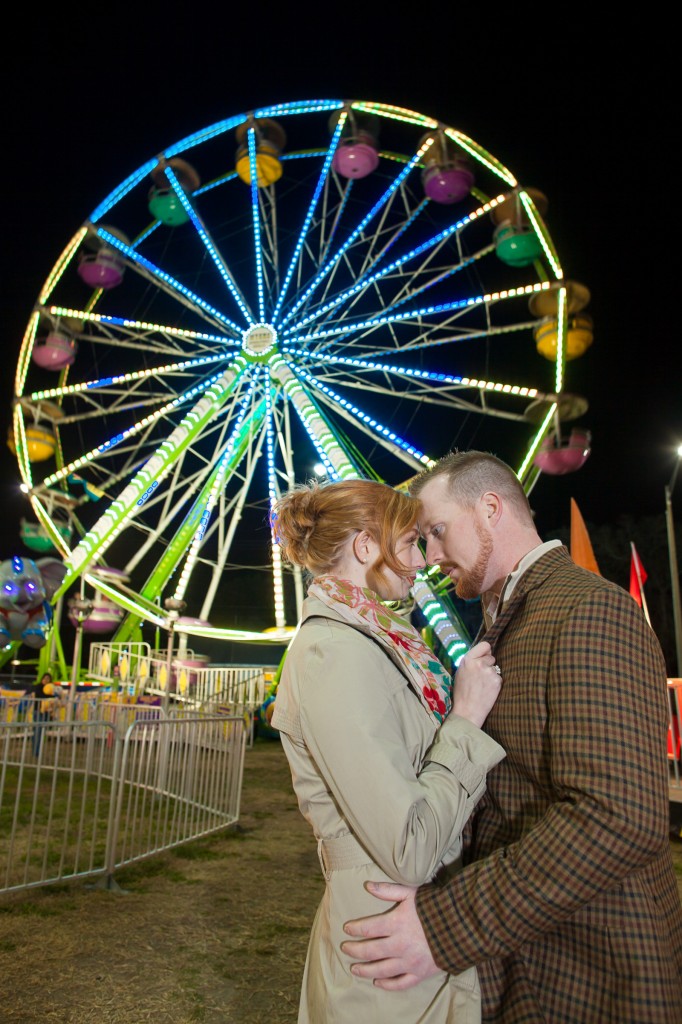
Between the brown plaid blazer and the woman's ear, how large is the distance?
478 mm

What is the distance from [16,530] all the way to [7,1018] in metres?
29.1

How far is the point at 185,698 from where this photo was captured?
1282 cm

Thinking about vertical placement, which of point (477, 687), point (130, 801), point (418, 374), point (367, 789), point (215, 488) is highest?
point (418, 374)

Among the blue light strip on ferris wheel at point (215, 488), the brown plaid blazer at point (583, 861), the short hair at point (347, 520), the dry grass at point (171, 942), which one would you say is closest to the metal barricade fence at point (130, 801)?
the dry grass at point (171, 942)

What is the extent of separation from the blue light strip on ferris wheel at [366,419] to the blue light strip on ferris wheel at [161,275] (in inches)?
66.8

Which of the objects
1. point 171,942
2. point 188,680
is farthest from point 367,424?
point 171,942

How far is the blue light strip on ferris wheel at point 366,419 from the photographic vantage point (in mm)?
11664

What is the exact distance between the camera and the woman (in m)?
1.19

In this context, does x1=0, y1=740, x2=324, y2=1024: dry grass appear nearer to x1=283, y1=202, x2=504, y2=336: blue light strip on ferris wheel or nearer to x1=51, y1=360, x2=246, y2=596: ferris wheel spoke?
x1=51, y1=360, x2=246, y2=596: ferris wheel spoke

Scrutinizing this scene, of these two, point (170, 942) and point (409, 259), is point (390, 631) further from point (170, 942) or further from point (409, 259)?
point (409, 259)

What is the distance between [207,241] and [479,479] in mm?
12882

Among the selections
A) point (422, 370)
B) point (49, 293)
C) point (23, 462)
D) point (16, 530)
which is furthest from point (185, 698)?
point (16, 530)

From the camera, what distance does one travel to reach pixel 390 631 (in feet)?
4.94

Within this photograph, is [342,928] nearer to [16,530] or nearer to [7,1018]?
[7,1018]
